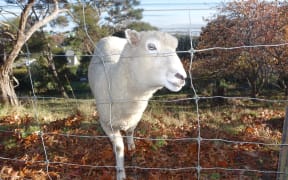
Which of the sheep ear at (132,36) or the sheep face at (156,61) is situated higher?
the sheep ear at (132,36)

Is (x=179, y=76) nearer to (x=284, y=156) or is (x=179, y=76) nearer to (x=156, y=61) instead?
(x=156, y=61)

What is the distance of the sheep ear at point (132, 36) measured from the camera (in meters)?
3.24

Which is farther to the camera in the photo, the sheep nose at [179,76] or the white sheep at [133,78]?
the white sheep at [133,78]

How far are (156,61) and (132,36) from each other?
41 cm

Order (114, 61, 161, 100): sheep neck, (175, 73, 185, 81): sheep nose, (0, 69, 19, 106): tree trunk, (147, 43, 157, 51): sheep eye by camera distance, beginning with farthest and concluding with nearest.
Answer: (0, 69, 19, 106): tree trunk → (114, 61, 161, 100): sheep neck → (147, 43, 157, 51): sheep eye → (175, 73, 185, 81): sheep nose

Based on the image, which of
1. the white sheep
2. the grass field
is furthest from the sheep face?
the grass field

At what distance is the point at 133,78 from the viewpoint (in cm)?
338

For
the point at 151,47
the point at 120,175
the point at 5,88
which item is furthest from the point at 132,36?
the point at 5,88

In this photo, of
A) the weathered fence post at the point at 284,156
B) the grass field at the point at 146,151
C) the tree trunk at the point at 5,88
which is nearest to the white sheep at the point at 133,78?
the grass field at the point at 146,151

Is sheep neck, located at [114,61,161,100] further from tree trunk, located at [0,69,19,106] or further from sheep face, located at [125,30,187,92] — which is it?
tree trunk, located at [0,69,19,106]

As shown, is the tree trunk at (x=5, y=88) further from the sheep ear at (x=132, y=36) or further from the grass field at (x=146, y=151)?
the sheep ear at (x=132, y=36)

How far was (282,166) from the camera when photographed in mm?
3090

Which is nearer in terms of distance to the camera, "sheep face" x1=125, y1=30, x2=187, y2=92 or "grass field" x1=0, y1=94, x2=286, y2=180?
"sheep face" x1=125, y1=30, x2=187, y2=92

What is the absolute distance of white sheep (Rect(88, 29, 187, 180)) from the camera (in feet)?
9.70
